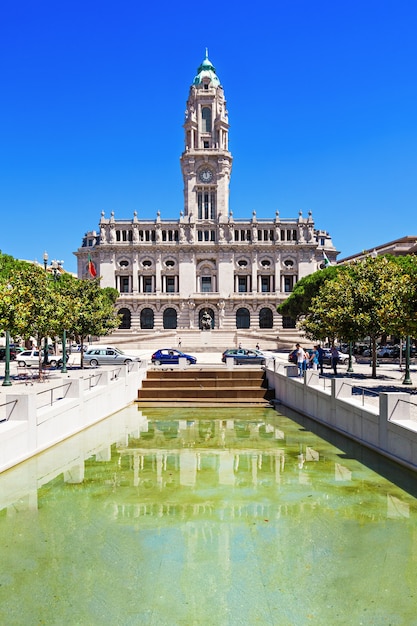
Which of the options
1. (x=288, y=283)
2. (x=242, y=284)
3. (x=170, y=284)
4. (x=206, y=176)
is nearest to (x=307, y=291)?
(x=288, y=283)

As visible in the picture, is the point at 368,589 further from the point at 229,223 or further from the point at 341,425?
the point at 229,223

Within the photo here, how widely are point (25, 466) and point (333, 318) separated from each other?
20.0 m

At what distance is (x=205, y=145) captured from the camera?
3570 inches

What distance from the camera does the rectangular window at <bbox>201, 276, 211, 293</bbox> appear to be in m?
88.3

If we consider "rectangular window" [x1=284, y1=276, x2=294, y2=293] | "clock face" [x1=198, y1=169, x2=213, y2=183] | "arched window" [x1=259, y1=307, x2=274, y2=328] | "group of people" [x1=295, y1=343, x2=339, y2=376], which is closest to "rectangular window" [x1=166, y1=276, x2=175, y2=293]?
"arched window" [x1=259, y1=307, x2=274, y2=328]

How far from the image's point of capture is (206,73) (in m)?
92.9

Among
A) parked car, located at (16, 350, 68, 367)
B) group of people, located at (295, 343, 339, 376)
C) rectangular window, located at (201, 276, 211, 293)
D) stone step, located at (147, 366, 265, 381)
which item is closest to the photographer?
Answer: group of people, located at (295, 343, 339, 376)

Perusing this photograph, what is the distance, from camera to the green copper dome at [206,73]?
91938mm

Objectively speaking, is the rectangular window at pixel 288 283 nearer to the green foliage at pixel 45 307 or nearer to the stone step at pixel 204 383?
the green foliage at pixel 45 307

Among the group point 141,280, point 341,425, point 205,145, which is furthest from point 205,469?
point 205,145

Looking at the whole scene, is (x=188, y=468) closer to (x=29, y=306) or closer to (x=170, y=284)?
(x=29, y=306)

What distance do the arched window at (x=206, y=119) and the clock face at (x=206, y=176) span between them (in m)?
7.46

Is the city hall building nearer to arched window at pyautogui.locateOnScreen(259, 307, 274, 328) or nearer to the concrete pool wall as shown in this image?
arched window at pyautogui.locateOnScreen(259, 307, 274, 328)

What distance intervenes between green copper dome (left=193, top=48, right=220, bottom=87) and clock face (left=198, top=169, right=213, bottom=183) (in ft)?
50.9
